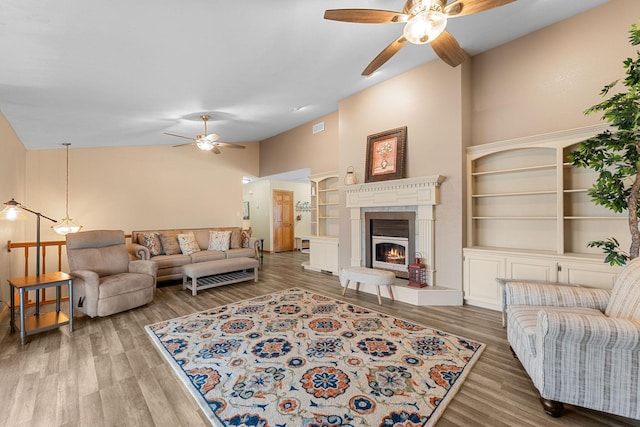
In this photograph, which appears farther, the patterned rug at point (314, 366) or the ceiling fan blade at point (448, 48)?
the ceiling fan blade at point (448, 48)

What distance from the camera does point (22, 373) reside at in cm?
209

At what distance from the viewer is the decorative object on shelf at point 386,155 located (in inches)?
161

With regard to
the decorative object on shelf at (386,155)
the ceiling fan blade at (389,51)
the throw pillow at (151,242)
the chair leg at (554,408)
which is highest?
the ceiling fan blade at (389,51)

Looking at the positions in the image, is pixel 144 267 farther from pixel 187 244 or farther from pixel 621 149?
pixel 621 149

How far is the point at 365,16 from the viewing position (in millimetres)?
1936

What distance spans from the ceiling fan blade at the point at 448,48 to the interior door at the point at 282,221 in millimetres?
7129

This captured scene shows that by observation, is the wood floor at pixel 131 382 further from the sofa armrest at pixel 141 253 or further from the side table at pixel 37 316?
the sofa armrest at pixel 141 253

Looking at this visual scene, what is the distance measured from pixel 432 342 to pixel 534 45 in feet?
12.3

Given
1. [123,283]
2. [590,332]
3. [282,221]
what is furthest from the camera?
[282,221]

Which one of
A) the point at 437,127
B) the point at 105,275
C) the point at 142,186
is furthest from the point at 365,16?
the point at 142,186

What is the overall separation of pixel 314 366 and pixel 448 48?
2.93 metres

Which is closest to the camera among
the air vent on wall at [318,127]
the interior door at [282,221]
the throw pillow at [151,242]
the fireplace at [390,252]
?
the fireplace at [390,252]

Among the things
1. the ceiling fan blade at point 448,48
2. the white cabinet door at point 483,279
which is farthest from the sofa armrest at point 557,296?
the ceiling fan blade at point 448,48

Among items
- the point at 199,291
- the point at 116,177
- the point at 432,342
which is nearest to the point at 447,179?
the point at 432,342
